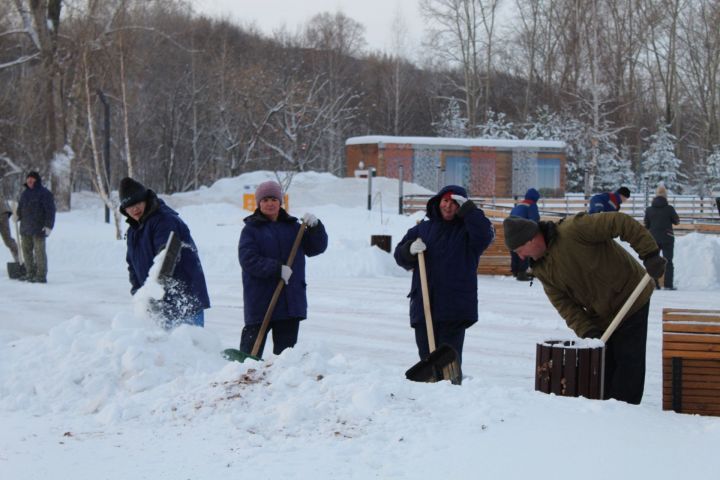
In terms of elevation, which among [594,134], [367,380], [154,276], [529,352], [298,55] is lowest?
[529,352]

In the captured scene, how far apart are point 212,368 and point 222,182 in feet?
108

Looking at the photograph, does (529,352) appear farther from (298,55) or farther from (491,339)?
(298,55)

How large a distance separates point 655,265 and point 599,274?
382 millimetres

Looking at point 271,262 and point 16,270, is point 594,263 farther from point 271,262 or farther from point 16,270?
point 16,270

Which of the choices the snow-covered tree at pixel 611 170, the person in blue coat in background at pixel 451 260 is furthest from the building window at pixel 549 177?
the person in blue coat in background at pixel 451 260

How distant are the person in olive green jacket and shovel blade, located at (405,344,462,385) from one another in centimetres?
73

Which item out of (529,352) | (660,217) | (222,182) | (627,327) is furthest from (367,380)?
(222,182)

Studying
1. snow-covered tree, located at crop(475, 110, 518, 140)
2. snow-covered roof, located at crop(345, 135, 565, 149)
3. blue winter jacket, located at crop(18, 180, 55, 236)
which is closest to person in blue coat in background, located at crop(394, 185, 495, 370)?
blue winter jacket, located at crop(18, 180, 55, 236)

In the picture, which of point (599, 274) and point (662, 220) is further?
point (662, 220)

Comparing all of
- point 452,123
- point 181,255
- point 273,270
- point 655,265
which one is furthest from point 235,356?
point 452,123

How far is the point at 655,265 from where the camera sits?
4.85 m

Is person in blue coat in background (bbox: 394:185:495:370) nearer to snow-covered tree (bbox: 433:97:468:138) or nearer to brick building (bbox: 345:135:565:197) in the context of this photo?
brick building (bbox: 345:135:565:197)

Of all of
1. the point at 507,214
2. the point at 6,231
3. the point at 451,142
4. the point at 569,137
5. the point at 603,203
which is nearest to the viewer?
the point at 603,203

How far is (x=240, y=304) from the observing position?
1201cm
